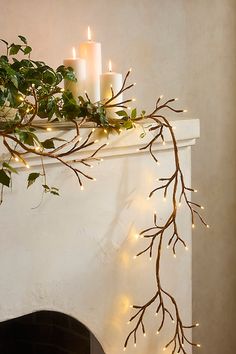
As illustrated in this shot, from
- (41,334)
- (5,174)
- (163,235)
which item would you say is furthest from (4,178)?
(41,334)

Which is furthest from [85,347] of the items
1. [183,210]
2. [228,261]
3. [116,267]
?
[228,261]

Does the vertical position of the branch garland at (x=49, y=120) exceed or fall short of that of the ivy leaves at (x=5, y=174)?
it exceeds it

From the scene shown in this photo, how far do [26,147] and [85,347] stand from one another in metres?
0.88

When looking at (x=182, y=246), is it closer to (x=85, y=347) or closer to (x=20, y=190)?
(x=85, y=347)

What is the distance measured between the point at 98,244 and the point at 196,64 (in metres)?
0.95

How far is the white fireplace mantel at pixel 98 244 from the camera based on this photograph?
133cm

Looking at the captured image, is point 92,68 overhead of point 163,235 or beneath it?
overhead

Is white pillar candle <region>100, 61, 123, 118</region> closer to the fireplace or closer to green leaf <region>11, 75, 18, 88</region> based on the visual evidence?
green leaf <region>11, 75, 18, 88</region>

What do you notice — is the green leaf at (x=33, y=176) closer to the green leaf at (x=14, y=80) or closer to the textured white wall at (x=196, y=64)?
the green leaf at (x=14, y=80)

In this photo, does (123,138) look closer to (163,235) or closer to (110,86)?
(110,86)

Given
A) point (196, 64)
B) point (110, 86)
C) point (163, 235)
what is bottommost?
point (163, 235)

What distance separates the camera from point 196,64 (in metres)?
2.14

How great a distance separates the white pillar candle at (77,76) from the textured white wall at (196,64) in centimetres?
24

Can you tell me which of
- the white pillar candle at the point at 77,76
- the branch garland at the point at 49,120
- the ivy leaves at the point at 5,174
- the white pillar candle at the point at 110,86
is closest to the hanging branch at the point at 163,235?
the branch garland at the point at 49,120
